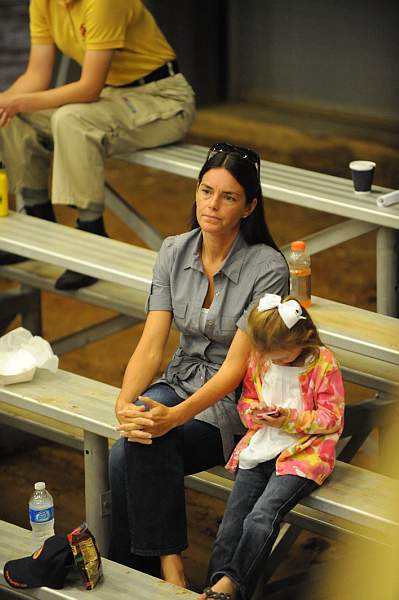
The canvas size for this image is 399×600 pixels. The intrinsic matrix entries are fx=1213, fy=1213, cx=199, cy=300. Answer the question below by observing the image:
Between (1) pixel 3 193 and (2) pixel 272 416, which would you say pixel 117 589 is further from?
(1) pixel 3 193

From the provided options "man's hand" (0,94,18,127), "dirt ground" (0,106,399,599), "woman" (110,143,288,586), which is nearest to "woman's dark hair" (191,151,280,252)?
"woman" (110,143,288,586)

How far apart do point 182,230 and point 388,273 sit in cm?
306

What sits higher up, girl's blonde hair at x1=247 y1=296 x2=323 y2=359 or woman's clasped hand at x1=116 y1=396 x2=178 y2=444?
girl's blonde hair at x1=247 y1=296 x2=323 y2=359

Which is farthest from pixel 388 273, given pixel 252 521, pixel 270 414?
pixel 252 521

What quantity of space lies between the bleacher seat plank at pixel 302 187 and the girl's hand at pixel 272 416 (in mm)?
1295

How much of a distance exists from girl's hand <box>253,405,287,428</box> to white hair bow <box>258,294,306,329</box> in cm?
21

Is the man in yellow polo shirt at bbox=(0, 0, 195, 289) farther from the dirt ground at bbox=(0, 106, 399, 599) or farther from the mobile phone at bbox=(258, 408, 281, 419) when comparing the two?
the mobile phone at bbox=(258, 408, 281, 419)

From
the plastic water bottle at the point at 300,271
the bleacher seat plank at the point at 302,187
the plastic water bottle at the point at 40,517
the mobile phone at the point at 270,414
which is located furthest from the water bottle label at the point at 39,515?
the bleacher seat plank at the point at 302,187

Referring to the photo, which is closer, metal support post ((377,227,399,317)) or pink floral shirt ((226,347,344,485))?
pink floral shirt ((226,347,344,485))

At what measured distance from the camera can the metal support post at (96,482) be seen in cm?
352

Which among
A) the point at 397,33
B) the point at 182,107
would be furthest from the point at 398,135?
the point at 182,107

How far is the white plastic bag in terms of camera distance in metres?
3.79

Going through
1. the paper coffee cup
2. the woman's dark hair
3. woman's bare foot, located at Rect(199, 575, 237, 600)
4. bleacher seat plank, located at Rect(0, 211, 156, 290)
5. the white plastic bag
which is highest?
the woman's dark hair

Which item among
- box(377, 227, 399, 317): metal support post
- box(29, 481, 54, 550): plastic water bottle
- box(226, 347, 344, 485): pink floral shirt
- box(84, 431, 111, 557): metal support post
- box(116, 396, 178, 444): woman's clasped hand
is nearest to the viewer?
box(226, 347, 344, 485): pink floral shirt
